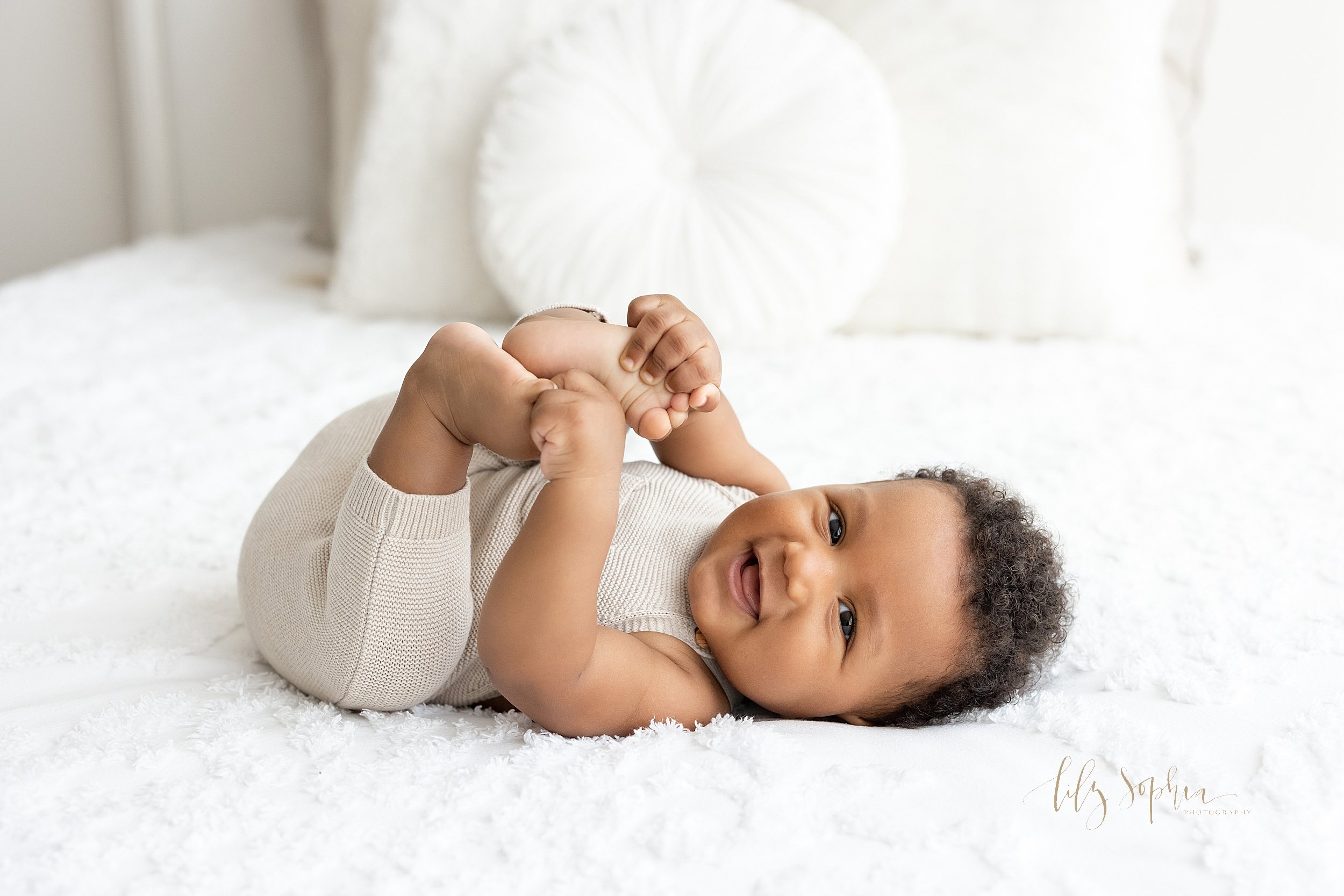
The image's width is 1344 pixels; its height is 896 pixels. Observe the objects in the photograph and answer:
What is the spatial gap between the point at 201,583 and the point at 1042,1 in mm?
1474

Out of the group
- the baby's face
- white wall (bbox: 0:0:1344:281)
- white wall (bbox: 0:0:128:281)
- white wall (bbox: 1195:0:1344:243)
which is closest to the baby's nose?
the baby's face

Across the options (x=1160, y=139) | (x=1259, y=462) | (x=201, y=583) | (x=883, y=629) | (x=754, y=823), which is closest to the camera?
(x=754, y=823)

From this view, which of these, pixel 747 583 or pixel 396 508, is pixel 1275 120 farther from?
pixel 396 508

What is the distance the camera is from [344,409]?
1.34 metres

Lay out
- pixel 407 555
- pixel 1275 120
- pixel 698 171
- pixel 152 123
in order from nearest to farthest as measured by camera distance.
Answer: pixel 407 555
pixel 698 171
pixel 1275 120
pixel 152 123

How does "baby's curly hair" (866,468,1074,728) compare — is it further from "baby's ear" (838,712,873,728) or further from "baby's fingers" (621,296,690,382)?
"baby's fingers" (621,296,690,382)

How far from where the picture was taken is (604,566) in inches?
32.8

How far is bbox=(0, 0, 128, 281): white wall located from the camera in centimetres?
237

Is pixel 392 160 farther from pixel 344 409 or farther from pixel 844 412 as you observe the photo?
pixel 844 412

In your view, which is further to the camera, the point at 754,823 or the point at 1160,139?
the point at 1160,139

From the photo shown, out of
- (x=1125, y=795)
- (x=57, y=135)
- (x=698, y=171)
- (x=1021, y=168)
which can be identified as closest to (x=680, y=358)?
(x=1125, y=795)

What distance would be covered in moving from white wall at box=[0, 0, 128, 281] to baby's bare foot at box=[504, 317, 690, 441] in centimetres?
222

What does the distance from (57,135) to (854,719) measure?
96.1 inches

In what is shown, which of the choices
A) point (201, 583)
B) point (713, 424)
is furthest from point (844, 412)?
point (201, 583)
